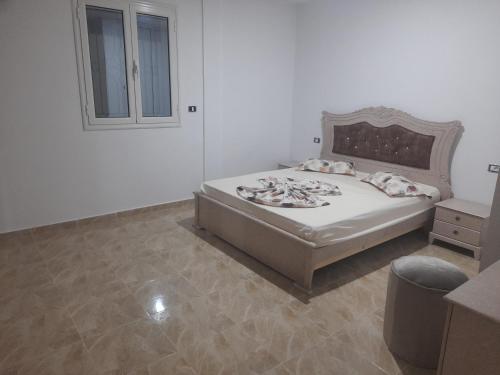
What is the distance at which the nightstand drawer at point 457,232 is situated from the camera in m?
3.29

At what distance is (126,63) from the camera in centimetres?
393

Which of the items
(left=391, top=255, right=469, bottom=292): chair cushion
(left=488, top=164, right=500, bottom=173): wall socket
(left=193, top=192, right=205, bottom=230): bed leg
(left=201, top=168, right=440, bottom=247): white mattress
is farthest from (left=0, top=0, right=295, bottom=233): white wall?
(left=391, top=255, right=469, bottom=292): chair cushion

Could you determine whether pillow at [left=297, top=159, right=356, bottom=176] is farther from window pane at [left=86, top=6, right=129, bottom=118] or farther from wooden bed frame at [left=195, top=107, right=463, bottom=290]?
window pane at [left=86, top=6, right=129, bottom=118]

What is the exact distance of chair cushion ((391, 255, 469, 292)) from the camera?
193 centimetres

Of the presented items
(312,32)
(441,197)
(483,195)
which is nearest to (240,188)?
(441,197)

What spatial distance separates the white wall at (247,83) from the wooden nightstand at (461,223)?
8.70 feet

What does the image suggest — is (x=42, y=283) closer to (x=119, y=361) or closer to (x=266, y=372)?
(x=119, y=361)

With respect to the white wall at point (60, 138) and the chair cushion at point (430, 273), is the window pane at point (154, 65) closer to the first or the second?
the white wall at point (60, 138)

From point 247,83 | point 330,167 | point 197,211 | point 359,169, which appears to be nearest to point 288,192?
point 197,211

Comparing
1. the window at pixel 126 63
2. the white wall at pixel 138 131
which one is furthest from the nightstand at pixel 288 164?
the window at pixel 126 63

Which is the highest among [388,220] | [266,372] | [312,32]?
[312,32]

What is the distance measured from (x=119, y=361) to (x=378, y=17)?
14.4 feet

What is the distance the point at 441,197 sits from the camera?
151 inches

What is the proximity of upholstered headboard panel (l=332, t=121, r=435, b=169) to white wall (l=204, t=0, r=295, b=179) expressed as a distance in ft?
3.52
